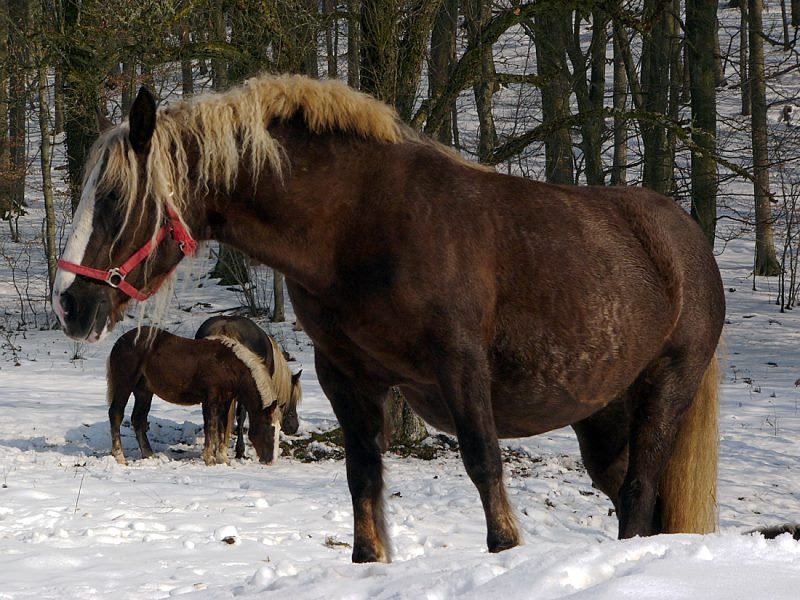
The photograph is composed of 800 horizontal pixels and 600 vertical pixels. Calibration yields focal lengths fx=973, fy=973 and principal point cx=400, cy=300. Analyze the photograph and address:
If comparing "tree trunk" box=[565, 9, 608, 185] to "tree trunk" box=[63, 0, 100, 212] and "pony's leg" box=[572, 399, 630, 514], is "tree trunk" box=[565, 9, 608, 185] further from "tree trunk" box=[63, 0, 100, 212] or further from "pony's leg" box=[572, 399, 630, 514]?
"pony's leg" box=[572, 399, 630, 514]

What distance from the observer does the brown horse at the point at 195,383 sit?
996 centimetres

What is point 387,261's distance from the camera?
365 centimetres

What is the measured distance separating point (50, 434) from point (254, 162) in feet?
24.4

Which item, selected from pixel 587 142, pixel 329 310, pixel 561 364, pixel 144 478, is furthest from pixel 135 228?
pixel 587 142

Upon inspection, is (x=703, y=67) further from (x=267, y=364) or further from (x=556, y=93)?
(x=267, y=364)

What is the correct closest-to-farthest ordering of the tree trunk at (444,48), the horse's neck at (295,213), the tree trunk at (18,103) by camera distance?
the horse's neck at (295,213)
the tree trunk at (444,48)
the tree trunk at (18,103)

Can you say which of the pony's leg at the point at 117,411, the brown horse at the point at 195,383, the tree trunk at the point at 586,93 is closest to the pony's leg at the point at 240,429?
the brown horse at the point at 195,383

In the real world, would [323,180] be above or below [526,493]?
above

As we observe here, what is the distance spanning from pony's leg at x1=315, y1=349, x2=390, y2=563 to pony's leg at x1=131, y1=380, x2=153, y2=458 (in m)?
6.38

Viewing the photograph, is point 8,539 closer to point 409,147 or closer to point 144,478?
point 144,478

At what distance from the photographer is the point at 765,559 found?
Answer: 2.72 m

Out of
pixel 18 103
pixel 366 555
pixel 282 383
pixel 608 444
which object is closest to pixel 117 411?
pixel 282 383

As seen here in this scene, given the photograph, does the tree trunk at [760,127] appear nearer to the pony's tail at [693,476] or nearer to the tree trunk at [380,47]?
the tree trunk at [380,47]

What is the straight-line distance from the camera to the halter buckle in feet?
11.9
